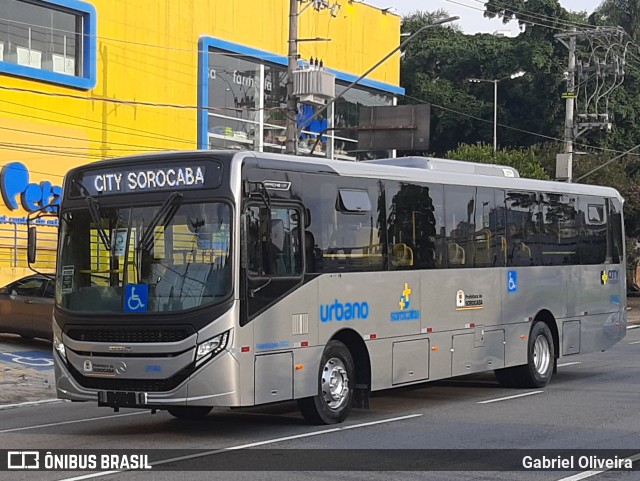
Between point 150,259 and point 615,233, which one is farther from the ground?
point 615,233

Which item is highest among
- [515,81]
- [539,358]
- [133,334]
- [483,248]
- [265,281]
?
[515,81]

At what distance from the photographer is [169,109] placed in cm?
3297

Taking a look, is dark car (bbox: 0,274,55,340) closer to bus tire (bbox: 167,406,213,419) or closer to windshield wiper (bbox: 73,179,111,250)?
bus tire (bbox: 167,406,213,419)

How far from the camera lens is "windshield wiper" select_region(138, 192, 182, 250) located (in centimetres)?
1205

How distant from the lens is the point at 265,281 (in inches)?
478

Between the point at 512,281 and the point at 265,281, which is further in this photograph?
the point at 512,281

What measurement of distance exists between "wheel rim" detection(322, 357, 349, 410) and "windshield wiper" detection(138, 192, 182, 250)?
2.63m

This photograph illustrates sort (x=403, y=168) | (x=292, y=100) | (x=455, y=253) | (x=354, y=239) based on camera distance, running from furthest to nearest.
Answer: (x=292, y=100)
(x=455, y=253)
(x=403, y=168)
(x=354, y=239)

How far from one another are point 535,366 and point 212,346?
295 inches

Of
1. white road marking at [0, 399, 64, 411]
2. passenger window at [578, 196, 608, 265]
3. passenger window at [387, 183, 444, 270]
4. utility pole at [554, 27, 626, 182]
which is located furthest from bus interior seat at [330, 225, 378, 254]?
utility pole at [554, 27, 626, 182]

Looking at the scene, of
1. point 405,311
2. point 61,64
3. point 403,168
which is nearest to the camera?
point 405,311

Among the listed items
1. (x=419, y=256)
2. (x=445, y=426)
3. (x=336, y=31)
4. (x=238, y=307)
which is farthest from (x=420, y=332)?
(x=336, y=31)

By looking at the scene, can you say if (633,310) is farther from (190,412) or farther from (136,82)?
(190,412)

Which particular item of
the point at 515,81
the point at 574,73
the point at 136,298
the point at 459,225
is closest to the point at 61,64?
the point at 459,225
